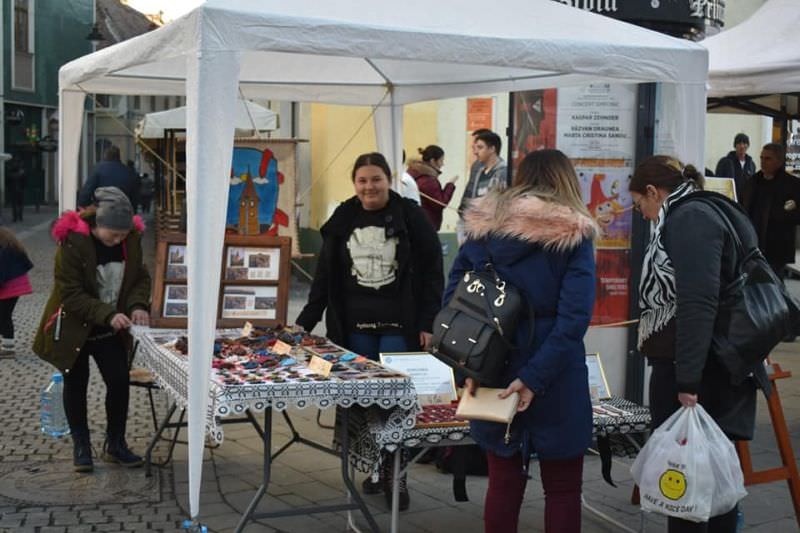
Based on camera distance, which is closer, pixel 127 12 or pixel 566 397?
pixel 566 397

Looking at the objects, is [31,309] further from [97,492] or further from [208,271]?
[208,271]

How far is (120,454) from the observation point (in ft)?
21.2

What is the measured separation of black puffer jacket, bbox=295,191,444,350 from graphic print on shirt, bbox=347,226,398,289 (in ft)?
0.13

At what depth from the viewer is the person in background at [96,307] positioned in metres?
6.04

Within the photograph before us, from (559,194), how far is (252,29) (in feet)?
4.58

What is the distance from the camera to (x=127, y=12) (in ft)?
145

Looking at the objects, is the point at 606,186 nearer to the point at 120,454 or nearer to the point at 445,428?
the point at 445,428

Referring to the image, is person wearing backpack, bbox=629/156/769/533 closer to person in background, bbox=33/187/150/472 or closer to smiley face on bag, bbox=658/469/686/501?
smiley face on bag, bbox=658/469/686/501

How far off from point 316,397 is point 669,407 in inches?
55.9

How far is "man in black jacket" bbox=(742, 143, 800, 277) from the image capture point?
32.2ft

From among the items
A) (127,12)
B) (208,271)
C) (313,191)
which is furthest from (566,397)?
(127,12)

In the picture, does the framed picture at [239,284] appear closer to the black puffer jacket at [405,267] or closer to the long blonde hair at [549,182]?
the black puffer jacket at [405,267]

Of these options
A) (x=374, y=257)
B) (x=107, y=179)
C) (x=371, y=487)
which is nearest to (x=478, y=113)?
(x=107, y=179)

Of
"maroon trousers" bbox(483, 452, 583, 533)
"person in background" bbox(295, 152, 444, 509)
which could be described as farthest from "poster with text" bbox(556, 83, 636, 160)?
"maroon trousers" bbox(483, 452, 583, 533)
